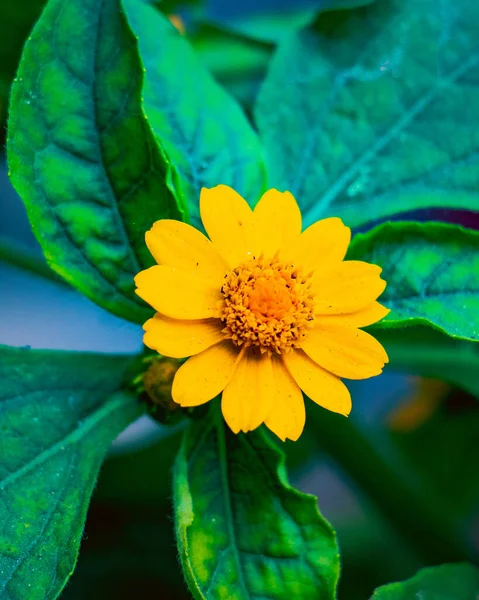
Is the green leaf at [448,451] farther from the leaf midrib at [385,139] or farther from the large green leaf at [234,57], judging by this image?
the large green leaf at [234,57]

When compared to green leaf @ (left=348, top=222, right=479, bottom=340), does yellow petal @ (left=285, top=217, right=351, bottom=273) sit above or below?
below

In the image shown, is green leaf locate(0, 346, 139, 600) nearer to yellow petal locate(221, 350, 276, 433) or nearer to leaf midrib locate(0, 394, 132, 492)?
leaf midrib locate(0, 394, 132, 492)

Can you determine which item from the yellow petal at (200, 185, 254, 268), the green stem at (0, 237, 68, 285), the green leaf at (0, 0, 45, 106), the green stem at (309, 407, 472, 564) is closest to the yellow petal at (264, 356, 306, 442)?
the yellow petal at (200, 185, 254, 268)

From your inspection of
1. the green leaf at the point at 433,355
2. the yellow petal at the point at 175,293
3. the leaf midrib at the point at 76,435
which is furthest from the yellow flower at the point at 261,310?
the green leaf at the point at 433,355

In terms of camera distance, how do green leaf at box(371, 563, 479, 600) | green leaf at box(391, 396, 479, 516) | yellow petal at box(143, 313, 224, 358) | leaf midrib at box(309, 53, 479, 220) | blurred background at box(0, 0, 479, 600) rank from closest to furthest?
yellow petal at box(143, 313, 224, 358) → green leaf at box(371, 563, 479, 600) → leaf midrib at box(309, 53, 479, 220) → blurred background at box(0, 0, 479, 600) → green leaf at box(391, 396, 479, 516)

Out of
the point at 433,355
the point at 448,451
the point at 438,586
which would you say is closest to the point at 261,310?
the point at 438,586

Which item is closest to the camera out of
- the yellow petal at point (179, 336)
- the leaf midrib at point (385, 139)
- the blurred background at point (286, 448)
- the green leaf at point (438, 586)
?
the yellow petal at point (179, 336)
